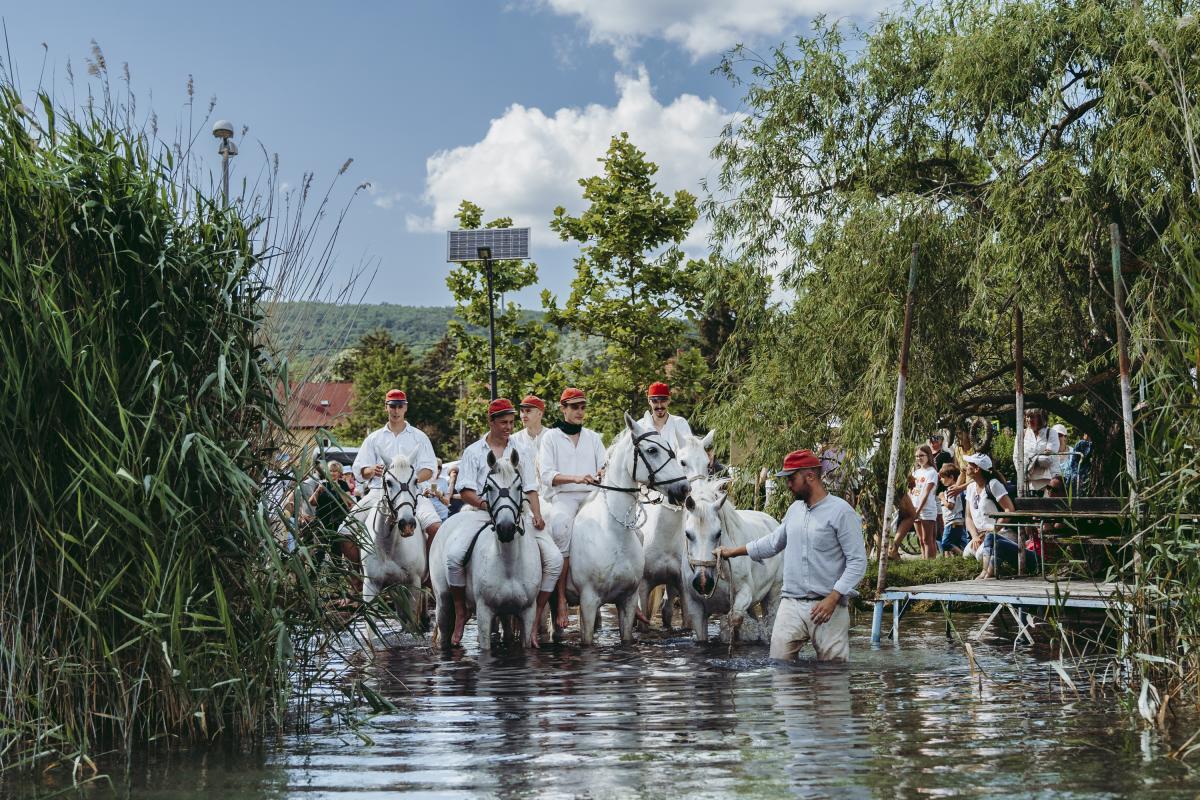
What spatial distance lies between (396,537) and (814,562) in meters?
4.65

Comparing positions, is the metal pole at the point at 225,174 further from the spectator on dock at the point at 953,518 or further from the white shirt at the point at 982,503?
the spectator on dock at the point at 953,518

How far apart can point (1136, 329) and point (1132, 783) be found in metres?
7.81

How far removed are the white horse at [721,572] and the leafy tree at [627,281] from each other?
704 inches

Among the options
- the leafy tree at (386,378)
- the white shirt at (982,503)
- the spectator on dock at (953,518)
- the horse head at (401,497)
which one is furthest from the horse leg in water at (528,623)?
the leafy tree at (386,378)

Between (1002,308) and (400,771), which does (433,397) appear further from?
(400,771)

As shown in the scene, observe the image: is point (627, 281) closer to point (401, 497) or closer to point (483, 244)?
point (483, 244)

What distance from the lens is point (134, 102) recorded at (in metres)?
7.19

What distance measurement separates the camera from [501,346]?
32.2 meters

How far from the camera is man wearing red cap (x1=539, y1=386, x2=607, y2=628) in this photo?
12477 millimetres

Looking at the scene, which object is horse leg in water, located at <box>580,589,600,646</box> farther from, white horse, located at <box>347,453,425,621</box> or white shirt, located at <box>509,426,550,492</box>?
white horse, located at <box>347,453,425,621</box>

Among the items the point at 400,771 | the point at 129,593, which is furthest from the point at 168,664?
the point at 400,771

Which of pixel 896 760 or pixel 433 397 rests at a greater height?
pixel 433 397

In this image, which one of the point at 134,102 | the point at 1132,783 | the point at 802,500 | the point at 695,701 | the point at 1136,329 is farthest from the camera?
the point at 1136,329

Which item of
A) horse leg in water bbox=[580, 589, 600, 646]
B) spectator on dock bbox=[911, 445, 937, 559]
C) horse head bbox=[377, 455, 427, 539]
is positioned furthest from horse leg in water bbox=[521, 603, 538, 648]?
spectator on dock bbox=[911, 445, 937, 559]
